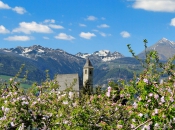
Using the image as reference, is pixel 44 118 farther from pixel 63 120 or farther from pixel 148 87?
pixel 148 87

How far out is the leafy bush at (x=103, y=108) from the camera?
244 inches

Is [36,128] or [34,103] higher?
[34,103]

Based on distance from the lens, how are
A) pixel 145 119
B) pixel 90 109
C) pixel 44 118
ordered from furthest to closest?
pixel 90 109 < pixel 44 118 < pixel 145 119

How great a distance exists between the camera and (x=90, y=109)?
1040 cm

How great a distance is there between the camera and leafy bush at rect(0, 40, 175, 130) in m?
6.20

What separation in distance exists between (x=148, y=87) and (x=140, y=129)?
1034 millimetres

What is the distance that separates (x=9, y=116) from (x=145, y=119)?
12.3ft

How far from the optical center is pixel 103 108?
11.1 metres

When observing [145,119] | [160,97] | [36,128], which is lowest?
[36,128]

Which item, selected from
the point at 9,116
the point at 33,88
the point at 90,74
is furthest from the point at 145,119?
the point at 90,74

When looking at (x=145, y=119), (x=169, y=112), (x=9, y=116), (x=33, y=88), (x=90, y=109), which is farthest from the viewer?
(x=33, y=88)

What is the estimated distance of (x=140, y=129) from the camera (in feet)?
21.7

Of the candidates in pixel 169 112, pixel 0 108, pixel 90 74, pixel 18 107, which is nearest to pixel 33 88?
pixel 0 108

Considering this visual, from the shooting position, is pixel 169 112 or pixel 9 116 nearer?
pixel 169 112
